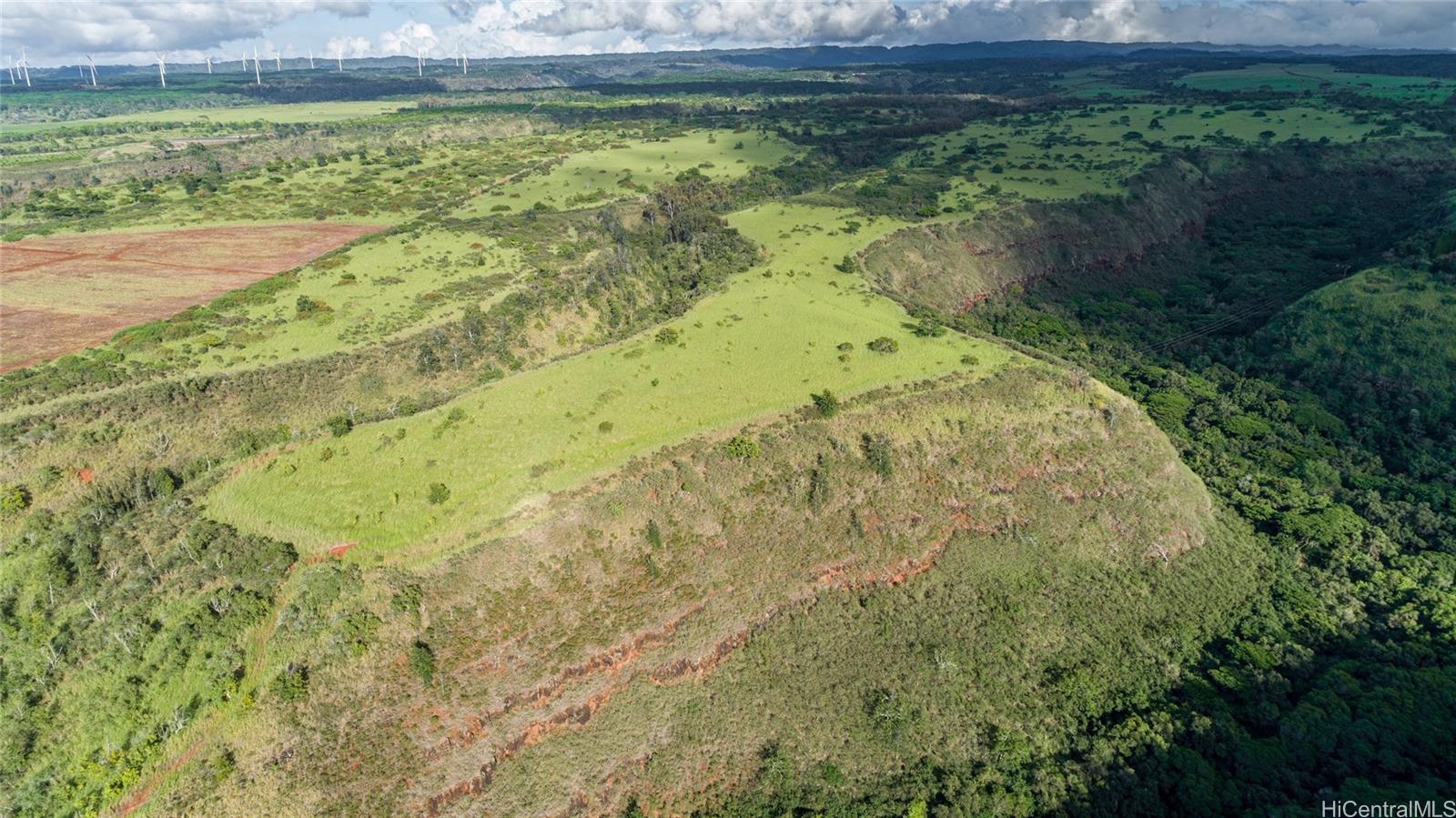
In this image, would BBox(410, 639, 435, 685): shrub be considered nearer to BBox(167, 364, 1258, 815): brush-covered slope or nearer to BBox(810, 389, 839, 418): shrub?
BBox(167, 364, 1258, 815): brush-covered slope

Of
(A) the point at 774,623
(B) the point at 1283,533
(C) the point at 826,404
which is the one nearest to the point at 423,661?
(A) the point at 774,623

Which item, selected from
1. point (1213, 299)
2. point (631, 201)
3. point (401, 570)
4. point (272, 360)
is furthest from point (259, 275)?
point (1213, 299)

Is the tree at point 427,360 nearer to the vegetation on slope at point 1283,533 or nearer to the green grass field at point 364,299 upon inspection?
the green grass field at point 364,299

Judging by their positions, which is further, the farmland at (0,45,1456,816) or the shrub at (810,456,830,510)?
the shrub at (810,456,830,510)

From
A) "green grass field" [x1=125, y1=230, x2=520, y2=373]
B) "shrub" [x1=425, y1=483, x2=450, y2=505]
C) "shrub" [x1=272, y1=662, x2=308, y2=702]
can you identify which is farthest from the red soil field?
"shrub" [x1=272, y1=662, x2=308, y2=702]

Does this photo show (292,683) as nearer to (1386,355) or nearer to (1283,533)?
(1283,533)
